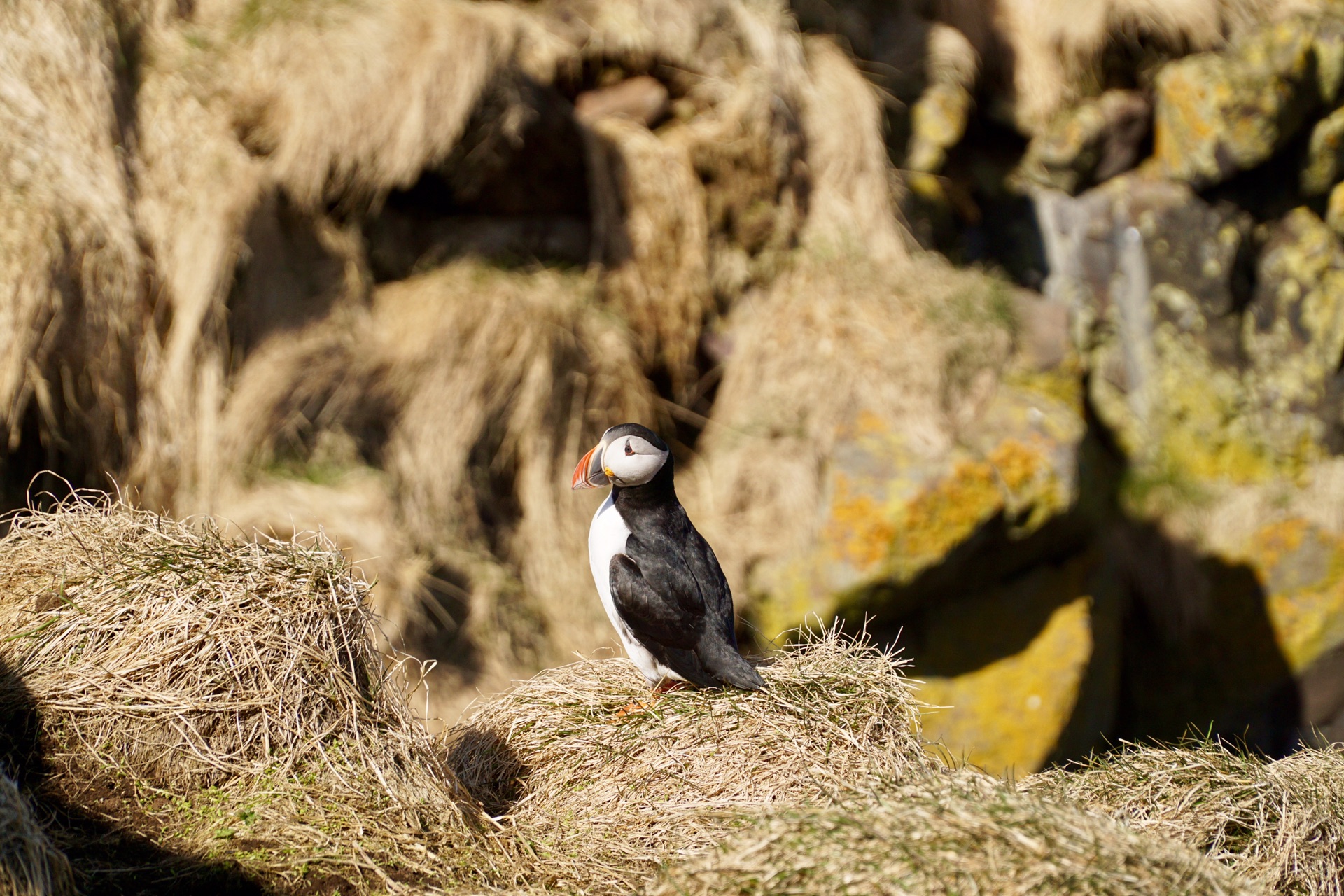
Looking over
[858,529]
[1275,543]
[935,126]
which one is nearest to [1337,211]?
[1275,543]

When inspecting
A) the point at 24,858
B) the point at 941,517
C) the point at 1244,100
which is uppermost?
the point at 24,858

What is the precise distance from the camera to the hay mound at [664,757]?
2539mm

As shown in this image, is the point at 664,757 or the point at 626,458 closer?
the point at 664,757

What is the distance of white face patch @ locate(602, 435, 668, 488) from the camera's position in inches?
120

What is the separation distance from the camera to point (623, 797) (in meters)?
2.73

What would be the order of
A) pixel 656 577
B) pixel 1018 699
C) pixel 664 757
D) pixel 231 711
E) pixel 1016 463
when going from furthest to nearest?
pixel 1018 699, pixel 1016 463, pixel 656 577, pixel 664 757, pixel 231 711

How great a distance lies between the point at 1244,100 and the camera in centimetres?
780

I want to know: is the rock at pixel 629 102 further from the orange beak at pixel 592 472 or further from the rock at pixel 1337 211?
the rock at pixel 1337 211

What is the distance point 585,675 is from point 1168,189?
21.8 ft

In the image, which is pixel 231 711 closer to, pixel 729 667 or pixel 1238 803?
pixel 729 667

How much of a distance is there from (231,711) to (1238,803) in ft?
7.93

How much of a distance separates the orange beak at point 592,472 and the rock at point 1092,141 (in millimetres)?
6377

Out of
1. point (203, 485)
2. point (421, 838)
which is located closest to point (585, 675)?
point (421, 838)

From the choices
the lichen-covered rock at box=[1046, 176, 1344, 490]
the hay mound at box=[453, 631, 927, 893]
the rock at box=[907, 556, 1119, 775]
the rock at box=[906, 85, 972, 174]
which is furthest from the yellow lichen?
the rock at box=[906, 85, 972, 174]
